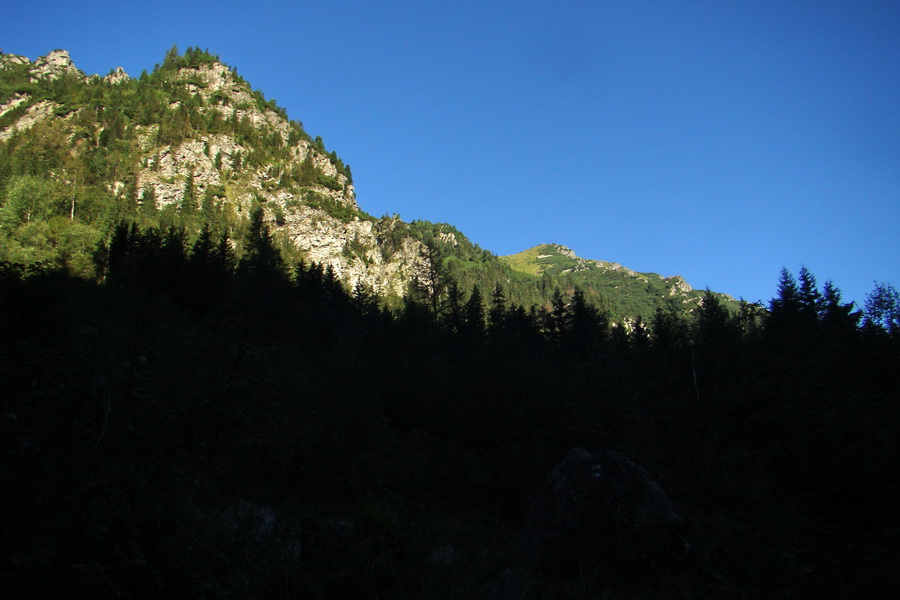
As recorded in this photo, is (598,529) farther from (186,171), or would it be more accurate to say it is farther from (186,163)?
(186,163)

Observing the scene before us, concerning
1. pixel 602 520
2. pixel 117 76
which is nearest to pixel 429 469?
pixel 602 520

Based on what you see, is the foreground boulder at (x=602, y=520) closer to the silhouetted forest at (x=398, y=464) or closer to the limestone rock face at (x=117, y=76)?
the silhouetted forest at (x=398, y=464)

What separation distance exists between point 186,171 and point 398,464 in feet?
413

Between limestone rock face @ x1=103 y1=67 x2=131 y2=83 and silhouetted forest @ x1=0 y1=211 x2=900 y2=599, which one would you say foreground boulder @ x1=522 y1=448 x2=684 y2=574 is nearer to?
silhouetted forest @ x1=0 y1=211 x2=900 y2=599

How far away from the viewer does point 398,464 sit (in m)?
14.4

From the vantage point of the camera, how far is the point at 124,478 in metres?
5.12

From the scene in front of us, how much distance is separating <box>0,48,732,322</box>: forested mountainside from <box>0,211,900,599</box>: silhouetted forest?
5656 cm

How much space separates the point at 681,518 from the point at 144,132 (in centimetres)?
15159

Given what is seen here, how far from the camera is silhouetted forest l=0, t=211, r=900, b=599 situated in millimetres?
4809

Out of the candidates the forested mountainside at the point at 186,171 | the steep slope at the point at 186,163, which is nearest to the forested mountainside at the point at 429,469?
the forested mountainside at the point at 186,171

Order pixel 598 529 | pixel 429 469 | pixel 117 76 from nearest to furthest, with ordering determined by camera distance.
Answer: pixel 598 529 < pixel 429 469 < pixel 117 76

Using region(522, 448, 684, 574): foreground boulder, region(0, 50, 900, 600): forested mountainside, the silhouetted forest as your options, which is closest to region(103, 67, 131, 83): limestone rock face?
region(0, 50, 900, 600): forested mountainside

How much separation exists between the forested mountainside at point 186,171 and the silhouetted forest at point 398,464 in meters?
56.6

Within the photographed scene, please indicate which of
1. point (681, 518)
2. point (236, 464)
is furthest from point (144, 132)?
point (681, 518)
